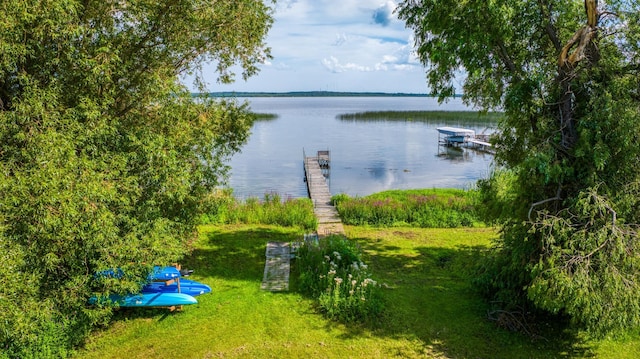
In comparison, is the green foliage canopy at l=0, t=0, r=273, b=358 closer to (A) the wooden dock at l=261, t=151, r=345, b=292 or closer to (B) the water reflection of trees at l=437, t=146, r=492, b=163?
(A) the wooden dock at l=261, t=151, r=345, b=292

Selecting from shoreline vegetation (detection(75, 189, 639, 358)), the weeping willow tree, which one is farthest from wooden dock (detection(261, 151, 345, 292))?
the weeping willow tree

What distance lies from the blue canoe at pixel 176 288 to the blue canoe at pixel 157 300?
0.68ft

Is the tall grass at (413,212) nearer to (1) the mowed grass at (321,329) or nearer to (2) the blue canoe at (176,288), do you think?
(1) the mowed grass at (321,329)

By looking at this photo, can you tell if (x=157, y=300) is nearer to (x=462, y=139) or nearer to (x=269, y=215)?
(x=269, y=215)

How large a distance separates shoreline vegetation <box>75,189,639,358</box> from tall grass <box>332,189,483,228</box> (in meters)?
2.47

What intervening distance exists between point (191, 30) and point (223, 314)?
6748 mm

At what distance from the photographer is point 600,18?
7695 mm

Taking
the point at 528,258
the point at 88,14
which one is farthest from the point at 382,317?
the point at 88,14

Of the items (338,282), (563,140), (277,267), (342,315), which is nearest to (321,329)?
(342,315)

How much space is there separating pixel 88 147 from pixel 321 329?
19.4 feet

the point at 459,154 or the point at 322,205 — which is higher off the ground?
the point at 459,154

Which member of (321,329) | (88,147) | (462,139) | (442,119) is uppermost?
(442,119)

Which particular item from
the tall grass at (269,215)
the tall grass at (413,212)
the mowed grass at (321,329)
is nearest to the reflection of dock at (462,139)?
the tall grass at (413,212)

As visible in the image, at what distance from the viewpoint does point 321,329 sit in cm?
855
